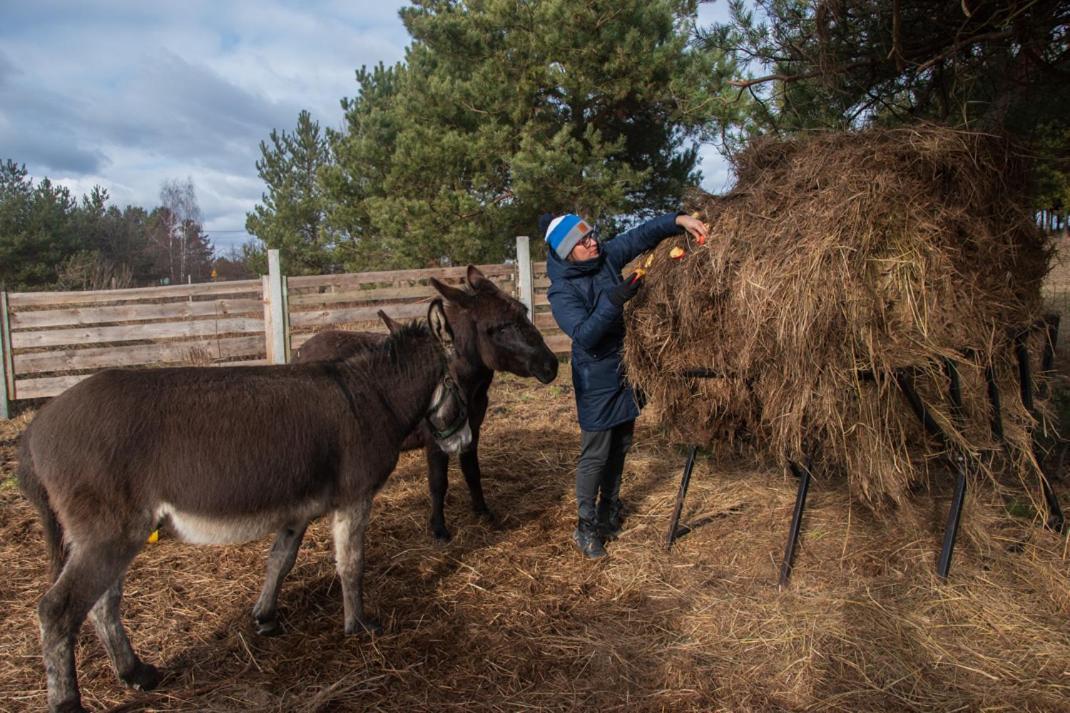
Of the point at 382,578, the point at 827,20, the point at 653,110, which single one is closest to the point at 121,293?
the point at 382,578

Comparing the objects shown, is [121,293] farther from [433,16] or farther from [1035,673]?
[1035,673]

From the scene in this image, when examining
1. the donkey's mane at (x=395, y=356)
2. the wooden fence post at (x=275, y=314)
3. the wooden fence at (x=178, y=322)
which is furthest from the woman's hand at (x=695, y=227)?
the wooden fence post at (x=275, y=314)

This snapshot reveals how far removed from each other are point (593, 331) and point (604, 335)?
17 cm

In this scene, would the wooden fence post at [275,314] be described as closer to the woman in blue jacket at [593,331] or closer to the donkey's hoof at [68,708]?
the woman in blue jacket at [593,331]

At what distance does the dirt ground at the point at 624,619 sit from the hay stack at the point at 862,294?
2.16ft

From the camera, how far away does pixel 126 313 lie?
396 inches

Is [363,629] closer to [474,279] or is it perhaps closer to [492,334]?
[492,334]

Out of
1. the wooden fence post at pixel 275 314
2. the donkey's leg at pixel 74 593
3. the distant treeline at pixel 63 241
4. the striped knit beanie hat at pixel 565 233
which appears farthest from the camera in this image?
the distant treeline at pixel 63 241

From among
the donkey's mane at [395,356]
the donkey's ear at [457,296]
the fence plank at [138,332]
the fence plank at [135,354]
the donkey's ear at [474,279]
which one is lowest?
the fence plank at [135,354]

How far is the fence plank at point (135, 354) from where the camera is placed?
32.1 ft

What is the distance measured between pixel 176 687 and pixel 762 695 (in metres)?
2.94

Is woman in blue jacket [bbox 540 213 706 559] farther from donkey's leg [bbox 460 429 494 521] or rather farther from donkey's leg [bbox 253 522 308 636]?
donkey's leg [bbox 253 522 308 636]

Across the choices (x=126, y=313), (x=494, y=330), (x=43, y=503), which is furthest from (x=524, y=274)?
(x=43, y=503)

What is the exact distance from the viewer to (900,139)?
11.5 ft
